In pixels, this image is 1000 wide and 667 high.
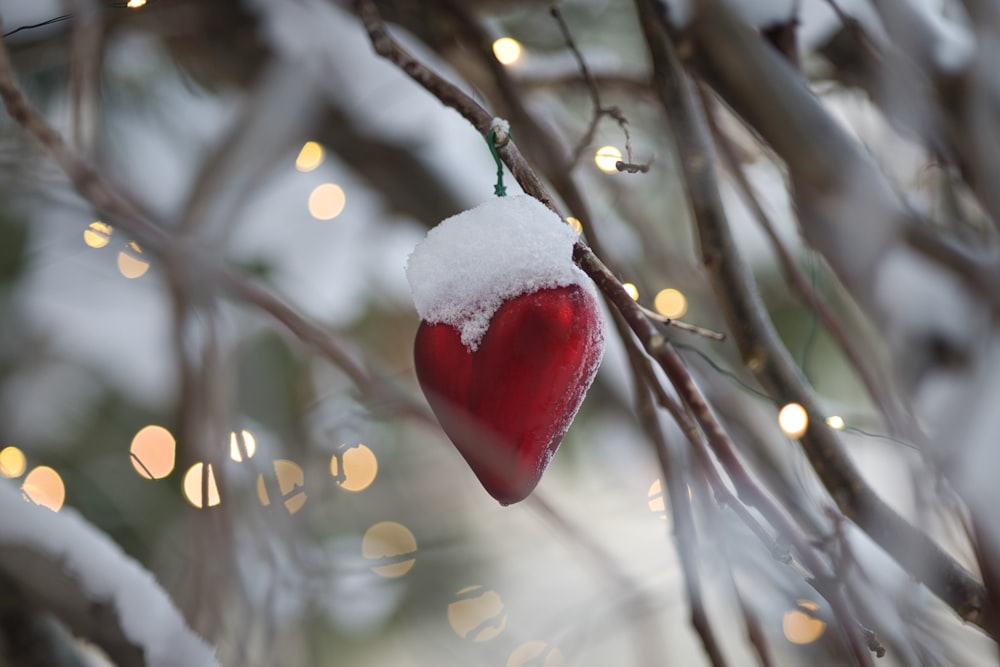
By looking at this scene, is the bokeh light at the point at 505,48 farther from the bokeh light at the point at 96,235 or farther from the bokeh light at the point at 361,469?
the bokeh light at the point at 361,469

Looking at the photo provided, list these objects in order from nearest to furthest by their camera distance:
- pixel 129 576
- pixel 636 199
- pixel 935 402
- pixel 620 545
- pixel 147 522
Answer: pixel 129 576, pixel 935 402, pixel 147 522, pixel 636 199, pixel 620 545

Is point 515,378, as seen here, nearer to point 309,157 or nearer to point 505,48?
point 505,48

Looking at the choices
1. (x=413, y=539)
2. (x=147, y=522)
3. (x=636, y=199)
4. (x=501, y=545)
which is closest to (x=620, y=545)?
(x=501, y=545)

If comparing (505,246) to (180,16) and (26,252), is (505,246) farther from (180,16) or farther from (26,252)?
(26,252)

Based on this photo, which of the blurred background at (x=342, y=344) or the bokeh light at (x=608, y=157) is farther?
the blurred background at (x=342, y=344)

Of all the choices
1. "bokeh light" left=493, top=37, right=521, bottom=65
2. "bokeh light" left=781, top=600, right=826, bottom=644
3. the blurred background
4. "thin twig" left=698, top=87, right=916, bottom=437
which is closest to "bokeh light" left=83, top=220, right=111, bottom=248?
the blurred background

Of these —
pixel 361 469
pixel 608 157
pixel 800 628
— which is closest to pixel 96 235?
pixel 361 469

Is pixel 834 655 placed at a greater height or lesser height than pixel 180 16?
lesser

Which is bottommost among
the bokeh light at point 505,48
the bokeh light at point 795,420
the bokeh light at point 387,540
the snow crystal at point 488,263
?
the bokeh light at point 387,540

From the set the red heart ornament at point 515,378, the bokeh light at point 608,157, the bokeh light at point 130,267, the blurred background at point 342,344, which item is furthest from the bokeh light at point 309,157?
the red heart ornament at point 515,378
